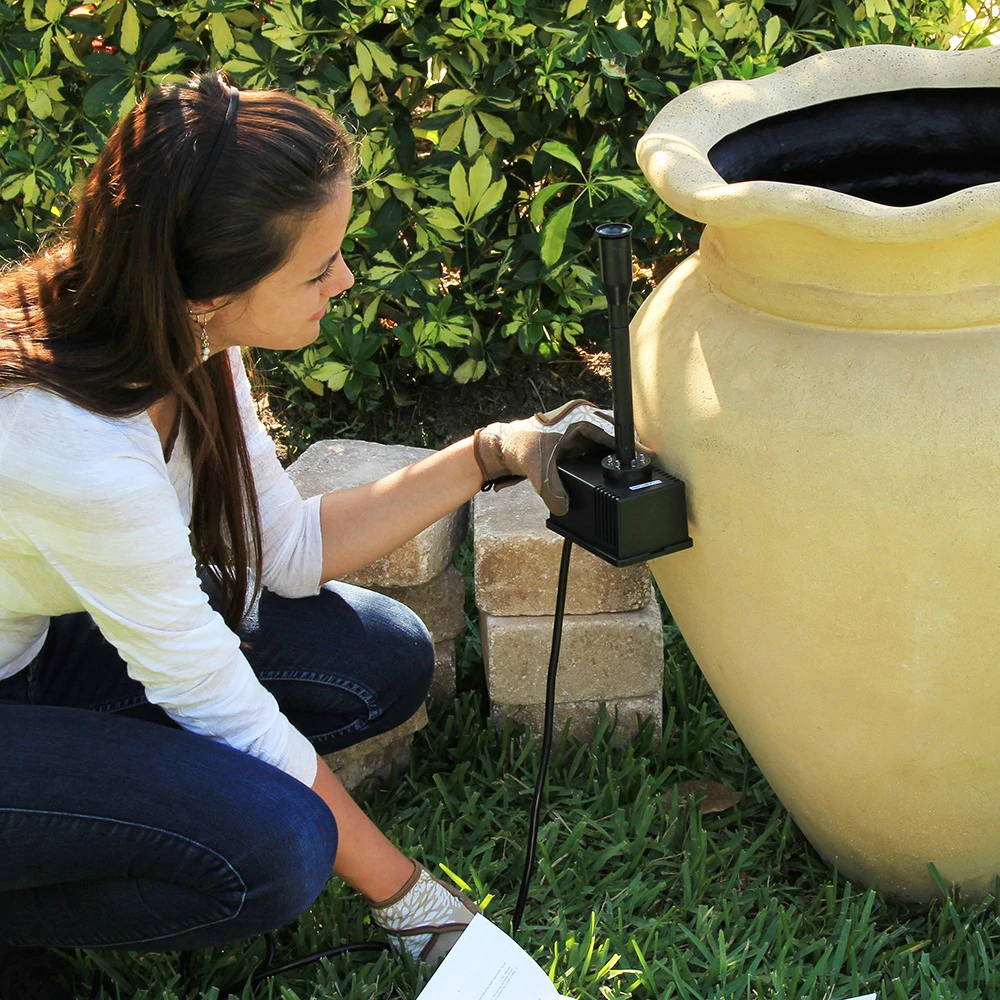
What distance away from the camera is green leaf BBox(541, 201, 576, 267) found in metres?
2.45

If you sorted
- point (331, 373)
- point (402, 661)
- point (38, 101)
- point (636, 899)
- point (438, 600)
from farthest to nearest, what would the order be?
point (331, 373) → point (38, 101) → point (438, 600) → point (402, 661) → point (636, 899)

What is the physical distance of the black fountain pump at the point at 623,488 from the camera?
1.44 metres

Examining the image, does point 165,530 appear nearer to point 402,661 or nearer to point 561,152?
point 402,661

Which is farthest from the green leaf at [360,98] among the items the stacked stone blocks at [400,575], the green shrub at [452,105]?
the stacked stone blocks at [400,575]

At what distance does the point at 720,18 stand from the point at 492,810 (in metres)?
1.44

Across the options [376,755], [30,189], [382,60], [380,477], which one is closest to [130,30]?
[30,189]

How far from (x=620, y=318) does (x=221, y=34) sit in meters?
1.31

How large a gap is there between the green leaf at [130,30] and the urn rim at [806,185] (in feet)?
3.99

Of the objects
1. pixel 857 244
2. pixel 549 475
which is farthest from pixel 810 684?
pixel 857 244

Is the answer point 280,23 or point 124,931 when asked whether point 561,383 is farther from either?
point 124,931

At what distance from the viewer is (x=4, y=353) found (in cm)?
145

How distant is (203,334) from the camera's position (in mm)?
1504

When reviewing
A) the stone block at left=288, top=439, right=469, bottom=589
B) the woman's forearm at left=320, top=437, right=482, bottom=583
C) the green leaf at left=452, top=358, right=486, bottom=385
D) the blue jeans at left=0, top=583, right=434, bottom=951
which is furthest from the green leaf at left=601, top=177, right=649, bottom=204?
the blue jeans at left=0, top=583, right=434, bottom=951

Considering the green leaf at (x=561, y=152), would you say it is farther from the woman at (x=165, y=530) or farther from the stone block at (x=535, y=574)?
the woman at (x=165, y=530)
